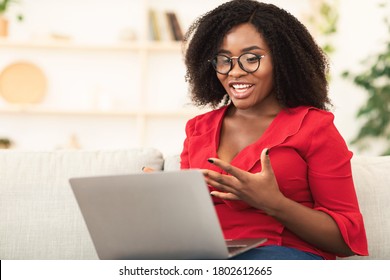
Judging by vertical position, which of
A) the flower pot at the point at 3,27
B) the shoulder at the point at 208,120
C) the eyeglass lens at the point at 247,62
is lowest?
the shoulder at the point at 208,120

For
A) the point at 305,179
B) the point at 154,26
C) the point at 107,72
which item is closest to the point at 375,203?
the point at 305,179

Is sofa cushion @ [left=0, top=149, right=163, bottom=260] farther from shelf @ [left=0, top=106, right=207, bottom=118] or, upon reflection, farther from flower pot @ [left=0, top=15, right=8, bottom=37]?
flower pot @ [left=0, top=15, right=8, bottom=37]

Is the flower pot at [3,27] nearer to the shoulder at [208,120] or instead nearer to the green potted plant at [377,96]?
the green potted plant at [377,96]

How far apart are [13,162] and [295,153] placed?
0.86m

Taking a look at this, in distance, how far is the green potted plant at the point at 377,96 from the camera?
390cm

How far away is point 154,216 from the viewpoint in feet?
4.05

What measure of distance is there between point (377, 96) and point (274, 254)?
2743 millimetres

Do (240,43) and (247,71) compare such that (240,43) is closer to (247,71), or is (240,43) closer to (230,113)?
(247,71)

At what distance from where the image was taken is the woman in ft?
4.77

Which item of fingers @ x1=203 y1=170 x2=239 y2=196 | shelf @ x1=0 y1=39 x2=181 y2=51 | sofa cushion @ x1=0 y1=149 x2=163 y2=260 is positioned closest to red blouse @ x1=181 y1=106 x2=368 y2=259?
fingers @ x1=203 y1=170 x2=239 y2=196

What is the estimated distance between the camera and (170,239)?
4.11 feet

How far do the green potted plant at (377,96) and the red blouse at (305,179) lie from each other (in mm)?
2371

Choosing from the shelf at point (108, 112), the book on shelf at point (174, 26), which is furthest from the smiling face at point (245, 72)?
the book on shelf at point (174, 26)
